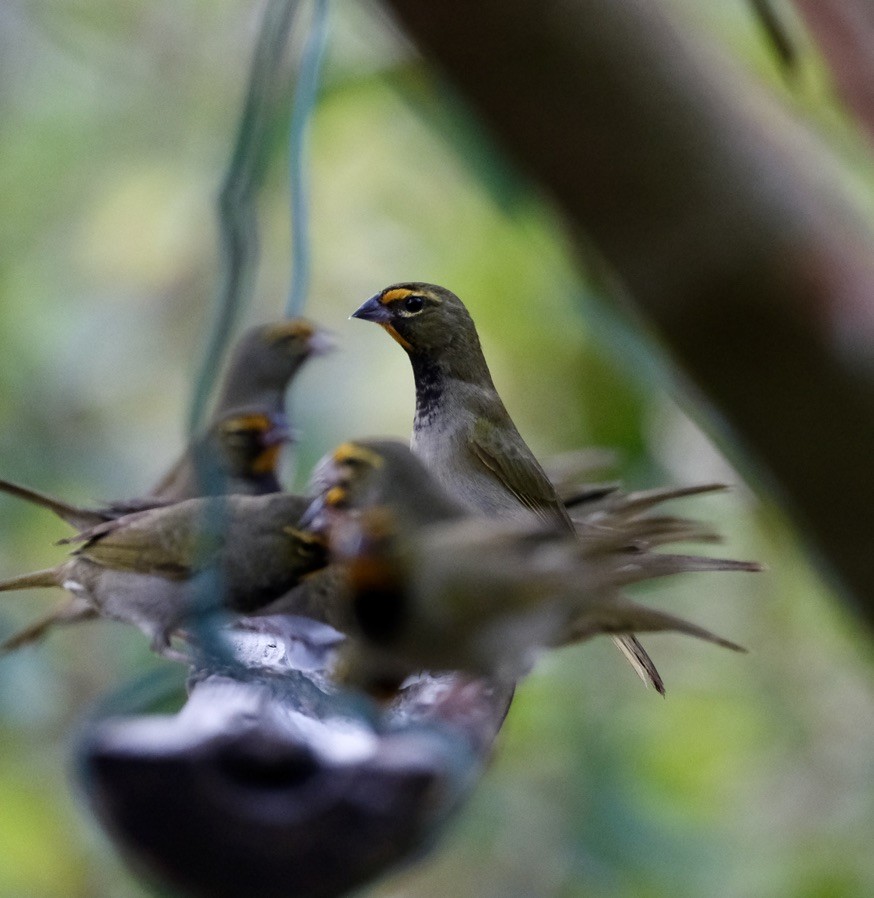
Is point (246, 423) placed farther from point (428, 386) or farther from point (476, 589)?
point (476, 589)

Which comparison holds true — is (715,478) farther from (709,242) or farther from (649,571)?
(649,571)

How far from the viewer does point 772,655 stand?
18.3 ft

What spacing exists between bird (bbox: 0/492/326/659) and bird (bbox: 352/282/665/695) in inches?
15.1

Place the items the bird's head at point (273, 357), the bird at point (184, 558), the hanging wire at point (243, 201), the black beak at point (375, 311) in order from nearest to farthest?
the hanging wire at point (243, 201)
the bird at point (184, 558)
the black beak at point (375, 311)
the bird's head at point (273, 357)

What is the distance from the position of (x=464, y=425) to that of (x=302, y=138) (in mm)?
619

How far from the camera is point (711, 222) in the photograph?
2816 millimetres

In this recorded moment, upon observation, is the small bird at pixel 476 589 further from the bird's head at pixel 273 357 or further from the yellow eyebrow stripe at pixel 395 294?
the bird's head at pixel 273 357

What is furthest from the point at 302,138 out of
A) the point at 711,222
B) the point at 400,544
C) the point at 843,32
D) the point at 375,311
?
the point at 843,32

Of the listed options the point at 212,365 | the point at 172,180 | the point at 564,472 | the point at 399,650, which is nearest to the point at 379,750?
the point at 399,650

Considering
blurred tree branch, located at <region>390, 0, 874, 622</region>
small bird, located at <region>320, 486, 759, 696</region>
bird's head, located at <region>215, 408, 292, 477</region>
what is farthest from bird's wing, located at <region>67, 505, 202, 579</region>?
blurred tree branch, located at <region>390, 0, 874, 622</region>

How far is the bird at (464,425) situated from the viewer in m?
2.33

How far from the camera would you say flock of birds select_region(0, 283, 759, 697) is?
182cm

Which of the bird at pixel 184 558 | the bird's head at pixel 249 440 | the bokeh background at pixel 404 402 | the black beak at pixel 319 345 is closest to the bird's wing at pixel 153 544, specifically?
the bird at pixel 184 558

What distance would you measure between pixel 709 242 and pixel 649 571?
47.3 inches
